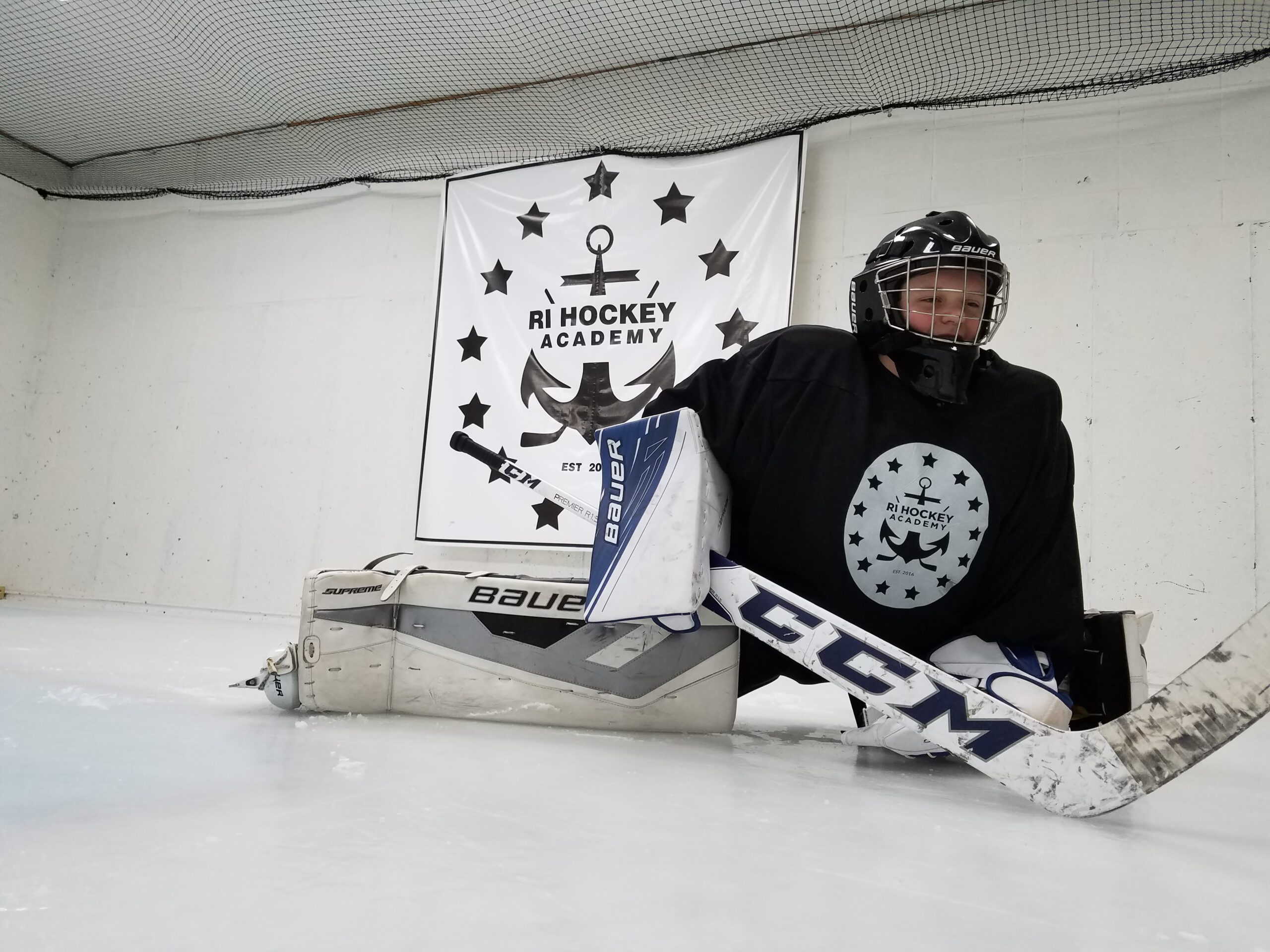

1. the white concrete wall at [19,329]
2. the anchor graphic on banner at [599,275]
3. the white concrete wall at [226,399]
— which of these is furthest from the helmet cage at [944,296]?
the white concrete wall at [19,329]

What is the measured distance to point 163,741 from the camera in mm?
1268

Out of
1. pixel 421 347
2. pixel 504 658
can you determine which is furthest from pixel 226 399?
pixel 504 658

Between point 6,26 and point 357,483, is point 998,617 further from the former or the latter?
point 6,26

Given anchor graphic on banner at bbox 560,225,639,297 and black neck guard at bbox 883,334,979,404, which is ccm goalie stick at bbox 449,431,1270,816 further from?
anchor graphic on banner at bbox 560,225,639,297

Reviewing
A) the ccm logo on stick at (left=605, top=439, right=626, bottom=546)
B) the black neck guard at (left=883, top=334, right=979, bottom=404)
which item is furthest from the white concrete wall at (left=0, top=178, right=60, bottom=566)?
the black neck guard at (left=883, top=334, right=979, bottom=404)

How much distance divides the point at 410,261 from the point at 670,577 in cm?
397

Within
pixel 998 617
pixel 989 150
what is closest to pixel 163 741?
pixel 998 617

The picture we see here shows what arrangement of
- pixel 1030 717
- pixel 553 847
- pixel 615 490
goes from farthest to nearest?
pixel 615 490, pixel 1030 717, pixel 553 847

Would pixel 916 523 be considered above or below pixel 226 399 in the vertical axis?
below

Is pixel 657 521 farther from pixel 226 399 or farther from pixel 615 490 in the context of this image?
pixel 226 399

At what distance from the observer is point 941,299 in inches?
59.1

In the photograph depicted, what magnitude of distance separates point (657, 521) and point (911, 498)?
0.44 m

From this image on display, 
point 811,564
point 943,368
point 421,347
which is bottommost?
point 811,564

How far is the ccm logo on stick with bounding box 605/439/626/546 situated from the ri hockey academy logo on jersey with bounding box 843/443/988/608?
40cm
